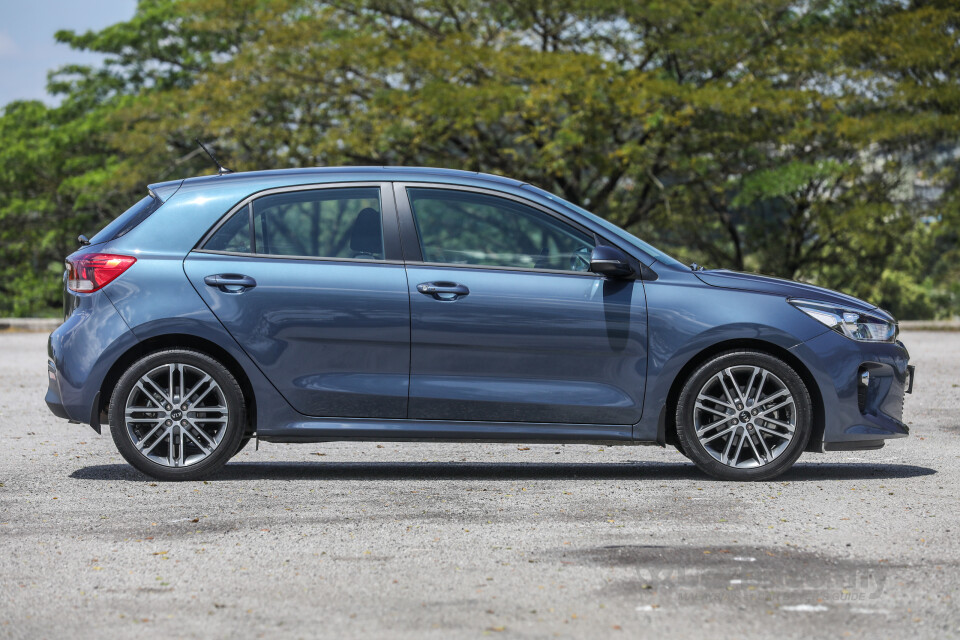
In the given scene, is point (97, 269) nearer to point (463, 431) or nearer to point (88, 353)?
point (88, 353)

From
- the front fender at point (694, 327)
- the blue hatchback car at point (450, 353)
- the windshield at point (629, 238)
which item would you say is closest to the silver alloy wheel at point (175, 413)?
the blue hatchback car at point (450, 353)

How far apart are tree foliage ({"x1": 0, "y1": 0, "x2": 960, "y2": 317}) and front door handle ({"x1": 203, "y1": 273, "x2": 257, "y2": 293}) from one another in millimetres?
19479

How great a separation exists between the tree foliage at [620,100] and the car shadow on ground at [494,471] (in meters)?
18.8

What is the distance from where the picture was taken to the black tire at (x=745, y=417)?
691cm

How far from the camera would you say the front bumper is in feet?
22.7

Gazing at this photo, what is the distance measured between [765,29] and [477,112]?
744cm

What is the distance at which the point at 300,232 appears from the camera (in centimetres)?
715

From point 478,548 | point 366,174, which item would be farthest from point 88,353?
point 478,548

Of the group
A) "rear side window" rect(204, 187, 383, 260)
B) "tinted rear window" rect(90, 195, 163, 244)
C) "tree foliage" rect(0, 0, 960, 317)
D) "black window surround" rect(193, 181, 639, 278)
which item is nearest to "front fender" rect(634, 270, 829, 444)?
"black window surround" rect(193, 181, 639, 278)

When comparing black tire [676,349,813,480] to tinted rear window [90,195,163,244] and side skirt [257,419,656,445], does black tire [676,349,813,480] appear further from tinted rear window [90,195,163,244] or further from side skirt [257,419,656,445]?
tinted rear window [90,195,163,244]

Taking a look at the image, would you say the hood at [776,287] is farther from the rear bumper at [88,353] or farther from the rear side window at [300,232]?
the rear bumper at [88,353]

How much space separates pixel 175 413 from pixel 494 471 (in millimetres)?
1919

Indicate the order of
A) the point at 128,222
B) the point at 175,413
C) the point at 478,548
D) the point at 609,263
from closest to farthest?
1. the point at 478,548
2. the point at 609,263
3. the point at 175,413
4. the point at 128,222

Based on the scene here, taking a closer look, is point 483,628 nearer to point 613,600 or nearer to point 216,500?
point 613,600
